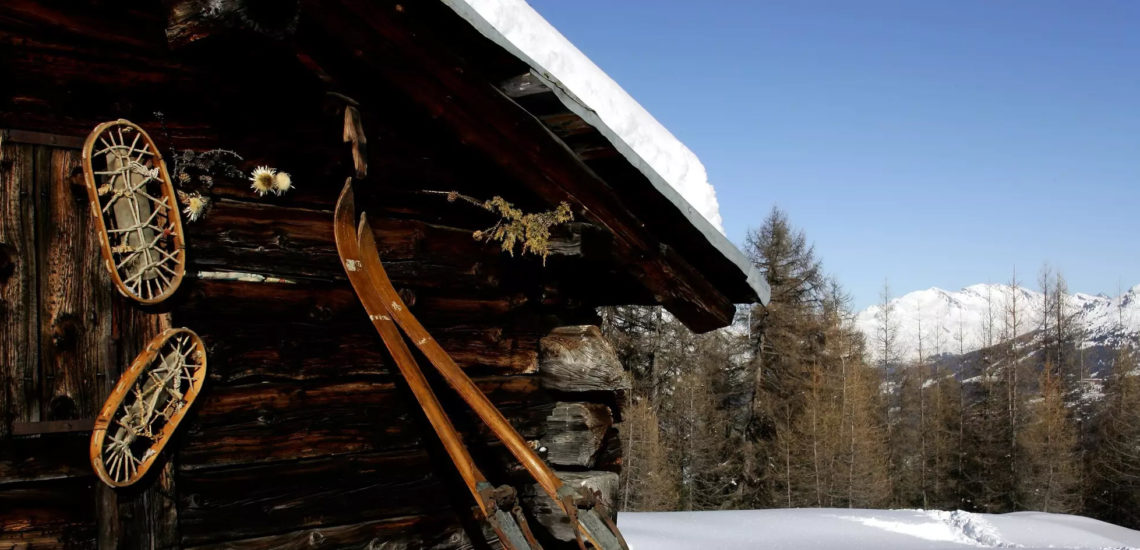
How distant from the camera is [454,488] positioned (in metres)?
2.80

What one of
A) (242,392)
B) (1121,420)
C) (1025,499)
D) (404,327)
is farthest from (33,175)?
(1121,420)

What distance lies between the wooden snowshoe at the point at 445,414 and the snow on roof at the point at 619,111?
119cm

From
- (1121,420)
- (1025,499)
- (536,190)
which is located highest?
(536,190)

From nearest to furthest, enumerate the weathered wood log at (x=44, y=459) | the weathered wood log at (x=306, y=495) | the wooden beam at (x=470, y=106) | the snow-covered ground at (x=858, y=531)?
1. the weathered wood log at (x=44, y=459)
2. the weathered wood log at (x=306, y=495)
3. the wooden beam at (x=470, y=106)
4. the snow-covered ground at (x=858, y=531)

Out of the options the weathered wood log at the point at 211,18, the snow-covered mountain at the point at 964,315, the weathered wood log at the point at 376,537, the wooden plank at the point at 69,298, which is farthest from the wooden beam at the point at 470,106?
the snow-covered mountain at the point at 964,315

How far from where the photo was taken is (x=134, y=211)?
2.10 metres

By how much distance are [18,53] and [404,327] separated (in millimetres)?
1416

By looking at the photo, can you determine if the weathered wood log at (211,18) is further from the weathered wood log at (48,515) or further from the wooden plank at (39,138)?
Result: the weathered wood log at (48,515)

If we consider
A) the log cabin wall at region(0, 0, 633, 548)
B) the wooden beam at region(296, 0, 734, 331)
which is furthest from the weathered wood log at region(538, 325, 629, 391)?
the wooden beam at region(296, 0, 734, 331)

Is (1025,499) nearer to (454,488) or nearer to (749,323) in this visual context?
(749,323)

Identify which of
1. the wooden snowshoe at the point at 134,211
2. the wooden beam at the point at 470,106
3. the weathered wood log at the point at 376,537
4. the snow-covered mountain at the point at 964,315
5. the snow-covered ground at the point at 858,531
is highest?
the snow-covered mountain at the point at 964,315

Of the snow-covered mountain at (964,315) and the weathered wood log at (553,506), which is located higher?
the snow-covered mountain at (964,315)

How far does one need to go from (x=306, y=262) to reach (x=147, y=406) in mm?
684

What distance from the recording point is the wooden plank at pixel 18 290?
1979 mm
